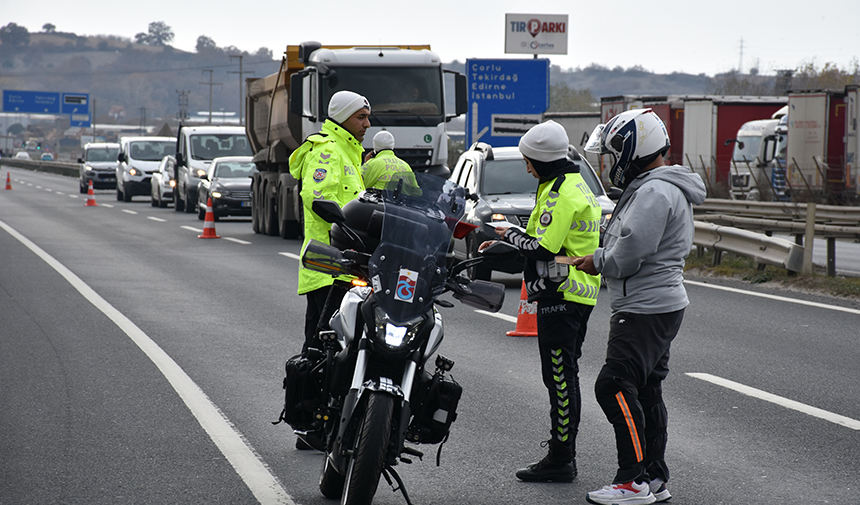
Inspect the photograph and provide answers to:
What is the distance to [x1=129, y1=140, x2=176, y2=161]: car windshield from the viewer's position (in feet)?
123

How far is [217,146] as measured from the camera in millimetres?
29953

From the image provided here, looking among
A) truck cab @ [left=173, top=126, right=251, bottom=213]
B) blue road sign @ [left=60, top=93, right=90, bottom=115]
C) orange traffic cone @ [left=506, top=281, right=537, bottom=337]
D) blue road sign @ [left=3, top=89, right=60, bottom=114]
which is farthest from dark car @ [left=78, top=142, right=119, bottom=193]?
blue road sign @ [left=60, top=93, right=90, bottom=115]

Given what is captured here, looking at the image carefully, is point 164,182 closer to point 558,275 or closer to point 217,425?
point 217,425

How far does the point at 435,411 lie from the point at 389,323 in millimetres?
477

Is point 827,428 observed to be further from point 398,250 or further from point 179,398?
point 179,398

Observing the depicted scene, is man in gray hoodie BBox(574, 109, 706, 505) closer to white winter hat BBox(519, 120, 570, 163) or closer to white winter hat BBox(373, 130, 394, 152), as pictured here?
white winter hat BBox(519, 120, 570, 163)

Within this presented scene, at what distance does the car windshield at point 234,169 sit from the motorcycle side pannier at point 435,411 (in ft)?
74.4

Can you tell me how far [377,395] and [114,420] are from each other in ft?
9.04

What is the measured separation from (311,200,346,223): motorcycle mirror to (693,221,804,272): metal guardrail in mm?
9849

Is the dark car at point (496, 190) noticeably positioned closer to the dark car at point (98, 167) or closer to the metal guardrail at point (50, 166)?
the dark car at point (98, 167)

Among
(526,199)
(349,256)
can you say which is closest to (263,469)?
(349,256)

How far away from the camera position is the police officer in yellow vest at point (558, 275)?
5.12 m

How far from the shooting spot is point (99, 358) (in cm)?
819

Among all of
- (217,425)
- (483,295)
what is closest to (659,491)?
(483,295)
